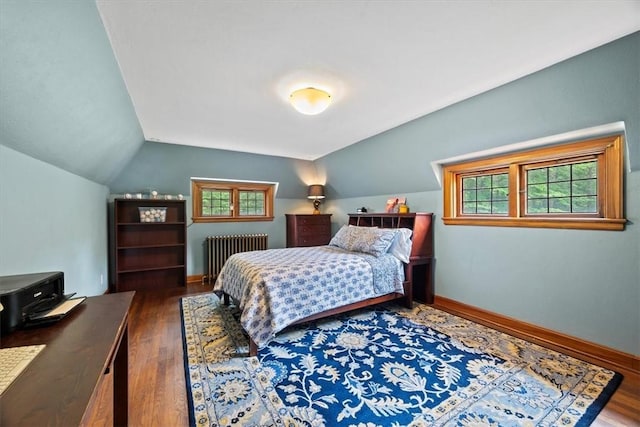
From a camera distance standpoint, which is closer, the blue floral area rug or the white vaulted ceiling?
the white vaulted ceiling

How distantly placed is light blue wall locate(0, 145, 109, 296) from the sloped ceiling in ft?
0.43

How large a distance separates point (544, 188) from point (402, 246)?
1.52 meters

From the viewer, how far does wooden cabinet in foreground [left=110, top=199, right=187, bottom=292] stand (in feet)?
13.1

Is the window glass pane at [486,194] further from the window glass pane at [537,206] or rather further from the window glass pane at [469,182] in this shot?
the window glass pane at [537,206]

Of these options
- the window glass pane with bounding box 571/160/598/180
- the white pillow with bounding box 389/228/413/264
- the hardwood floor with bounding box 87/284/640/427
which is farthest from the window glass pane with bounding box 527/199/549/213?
the hardwood floor with bounding box 87/284/640/427

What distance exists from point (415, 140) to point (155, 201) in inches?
154

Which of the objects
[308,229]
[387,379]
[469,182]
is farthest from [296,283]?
[308,229]

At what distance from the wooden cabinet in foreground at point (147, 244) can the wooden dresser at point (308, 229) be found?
1.88 meters

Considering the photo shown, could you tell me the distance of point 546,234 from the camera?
252cm

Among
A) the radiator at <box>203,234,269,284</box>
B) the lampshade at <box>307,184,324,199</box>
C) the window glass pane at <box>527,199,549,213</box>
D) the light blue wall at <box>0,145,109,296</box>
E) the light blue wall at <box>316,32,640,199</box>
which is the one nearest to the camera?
the light blue wall at <box>0,145,109,296</box>

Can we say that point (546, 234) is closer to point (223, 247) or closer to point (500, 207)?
point (500, 207)

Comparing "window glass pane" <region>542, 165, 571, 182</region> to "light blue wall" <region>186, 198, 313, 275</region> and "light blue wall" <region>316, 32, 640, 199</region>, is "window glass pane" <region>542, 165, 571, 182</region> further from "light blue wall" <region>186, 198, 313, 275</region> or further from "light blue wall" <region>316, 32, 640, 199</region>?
"light blue wall" <region>186, 198, 313, 275</region>

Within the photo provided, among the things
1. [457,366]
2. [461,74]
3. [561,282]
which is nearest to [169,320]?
[457,366]

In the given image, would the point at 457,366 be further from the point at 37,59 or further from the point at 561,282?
the point at 37,59
